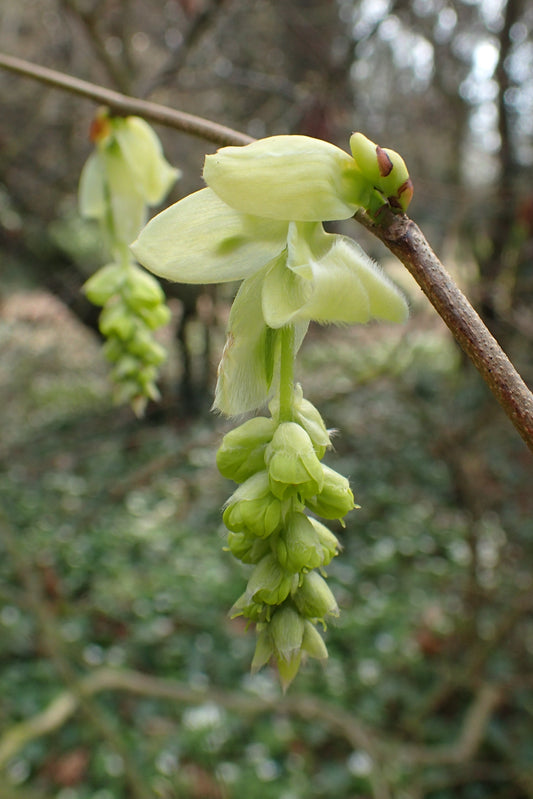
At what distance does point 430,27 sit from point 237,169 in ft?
17.7

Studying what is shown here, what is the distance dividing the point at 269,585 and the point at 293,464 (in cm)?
12

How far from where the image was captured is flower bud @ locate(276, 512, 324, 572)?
64 centimetres

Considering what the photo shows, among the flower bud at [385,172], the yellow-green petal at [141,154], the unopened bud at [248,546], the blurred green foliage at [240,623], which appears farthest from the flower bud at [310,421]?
the blurred green foliage at [240,623]

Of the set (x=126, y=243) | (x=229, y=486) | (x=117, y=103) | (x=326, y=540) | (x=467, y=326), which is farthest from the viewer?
(x=229, y=486)

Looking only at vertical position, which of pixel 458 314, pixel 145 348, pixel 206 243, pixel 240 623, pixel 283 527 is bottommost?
pixel 240 623

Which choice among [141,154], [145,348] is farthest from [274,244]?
[141,154]

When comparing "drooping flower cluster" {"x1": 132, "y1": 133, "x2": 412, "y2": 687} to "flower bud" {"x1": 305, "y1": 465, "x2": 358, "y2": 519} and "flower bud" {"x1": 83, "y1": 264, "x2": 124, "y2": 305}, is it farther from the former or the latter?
"flower bud" {"x1": 83, "y1": 264, "x2": 124, "y2": 305}

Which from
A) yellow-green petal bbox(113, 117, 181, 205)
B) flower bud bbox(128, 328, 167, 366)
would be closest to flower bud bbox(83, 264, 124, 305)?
flower bud bbox(128, 328, 167, 366)

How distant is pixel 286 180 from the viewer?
2.32 ft

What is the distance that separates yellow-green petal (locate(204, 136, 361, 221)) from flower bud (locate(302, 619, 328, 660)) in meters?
0.43

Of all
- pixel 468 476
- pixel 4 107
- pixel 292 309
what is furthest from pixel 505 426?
pixel 4 107

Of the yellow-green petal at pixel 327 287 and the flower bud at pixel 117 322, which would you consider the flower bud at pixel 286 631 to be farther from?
the flower bud at pixel 117 322

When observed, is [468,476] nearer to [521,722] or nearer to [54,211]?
[521,722]

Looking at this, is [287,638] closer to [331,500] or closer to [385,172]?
[331,500]
